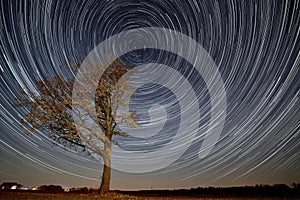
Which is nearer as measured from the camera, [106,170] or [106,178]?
[106,178]

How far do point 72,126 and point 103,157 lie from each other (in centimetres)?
362

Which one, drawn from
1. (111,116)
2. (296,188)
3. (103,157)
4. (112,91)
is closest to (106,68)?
(112,91)

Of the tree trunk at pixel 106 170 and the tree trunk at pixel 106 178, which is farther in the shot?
the tree trunk at pixel 106 170

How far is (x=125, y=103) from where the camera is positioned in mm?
23234

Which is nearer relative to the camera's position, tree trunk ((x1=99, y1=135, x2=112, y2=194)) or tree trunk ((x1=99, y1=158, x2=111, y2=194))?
tree trunk ((x1=99, y1=158, x2=111, y2=194))

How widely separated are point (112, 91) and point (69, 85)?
3.59 meters

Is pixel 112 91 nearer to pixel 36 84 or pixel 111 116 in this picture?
pixel 111 116

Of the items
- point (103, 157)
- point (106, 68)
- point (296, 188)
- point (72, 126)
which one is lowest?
point (296, 188)

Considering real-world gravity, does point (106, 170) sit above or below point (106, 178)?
above

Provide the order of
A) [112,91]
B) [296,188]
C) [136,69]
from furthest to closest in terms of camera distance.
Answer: [136,69]
[112,91]
[296,188]

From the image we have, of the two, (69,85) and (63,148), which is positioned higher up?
(69,85)

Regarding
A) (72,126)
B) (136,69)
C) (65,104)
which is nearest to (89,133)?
(72,126)

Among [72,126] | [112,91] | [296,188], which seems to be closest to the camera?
[296,188]

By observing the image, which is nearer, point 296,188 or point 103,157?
point 296,188
